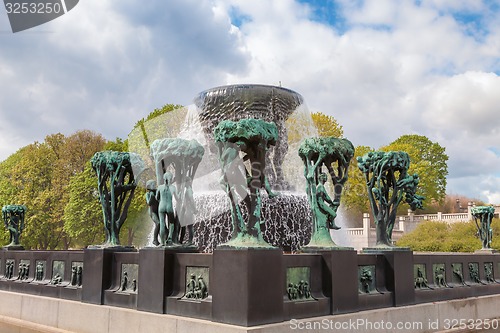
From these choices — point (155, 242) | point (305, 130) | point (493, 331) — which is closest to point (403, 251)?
point (493, 331)

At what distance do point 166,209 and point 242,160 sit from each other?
1.98 meters

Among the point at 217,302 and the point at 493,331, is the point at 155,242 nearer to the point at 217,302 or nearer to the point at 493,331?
the point at 217,302

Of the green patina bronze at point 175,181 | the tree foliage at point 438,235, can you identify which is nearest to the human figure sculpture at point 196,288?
the green patina bronze at point 175,181

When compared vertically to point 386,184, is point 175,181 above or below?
below

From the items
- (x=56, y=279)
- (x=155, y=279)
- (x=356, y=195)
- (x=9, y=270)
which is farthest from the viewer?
(x=356, y=195)

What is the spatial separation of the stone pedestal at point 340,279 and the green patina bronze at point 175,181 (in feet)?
8.42

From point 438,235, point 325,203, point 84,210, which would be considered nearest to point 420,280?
point 325,203

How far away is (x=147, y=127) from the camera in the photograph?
112 feet

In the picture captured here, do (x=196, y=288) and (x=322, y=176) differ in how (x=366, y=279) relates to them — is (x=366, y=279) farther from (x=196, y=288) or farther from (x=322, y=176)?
(x=196, y=288)

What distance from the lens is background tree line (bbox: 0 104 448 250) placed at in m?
30.9

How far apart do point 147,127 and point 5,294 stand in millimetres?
23265

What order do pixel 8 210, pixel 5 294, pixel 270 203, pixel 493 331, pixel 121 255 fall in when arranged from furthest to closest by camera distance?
1. pixel 8 210
2. pixel 270 203
3. pixel 5 294
4. pixel 493 331
5. pixel 121 255

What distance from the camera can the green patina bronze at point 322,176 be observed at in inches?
347

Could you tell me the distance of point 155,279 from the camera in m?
8.07
